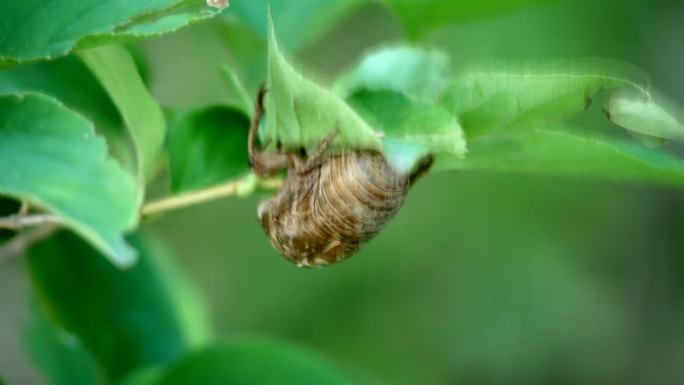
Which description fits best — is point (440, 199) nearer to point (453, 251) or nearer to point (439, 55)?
point (453, 251)

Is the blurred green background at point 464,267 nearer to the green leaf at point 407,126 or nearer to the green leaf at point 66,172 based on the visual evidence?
the green leaf at point 407,126

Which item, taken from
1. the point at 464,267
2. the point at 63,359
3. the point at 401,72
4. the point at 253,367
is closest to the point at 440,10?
the point at 401,72

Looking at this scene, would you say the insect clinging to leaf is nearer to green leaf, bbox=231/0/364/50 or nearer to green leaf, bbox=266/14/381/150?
green leaf, bbox=266/14/381/150

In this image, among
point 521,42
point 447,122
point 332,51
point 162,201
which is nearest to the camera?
point 447,122

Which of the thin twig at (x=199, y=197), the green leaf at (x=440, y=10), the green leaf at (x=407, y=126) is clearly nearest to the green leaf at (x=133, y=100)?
the thin twig at (x=199, y=197)

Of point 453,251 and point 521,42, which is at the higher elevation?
point 521,42

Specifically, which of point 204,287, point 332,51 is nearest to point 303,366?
point 204,287
